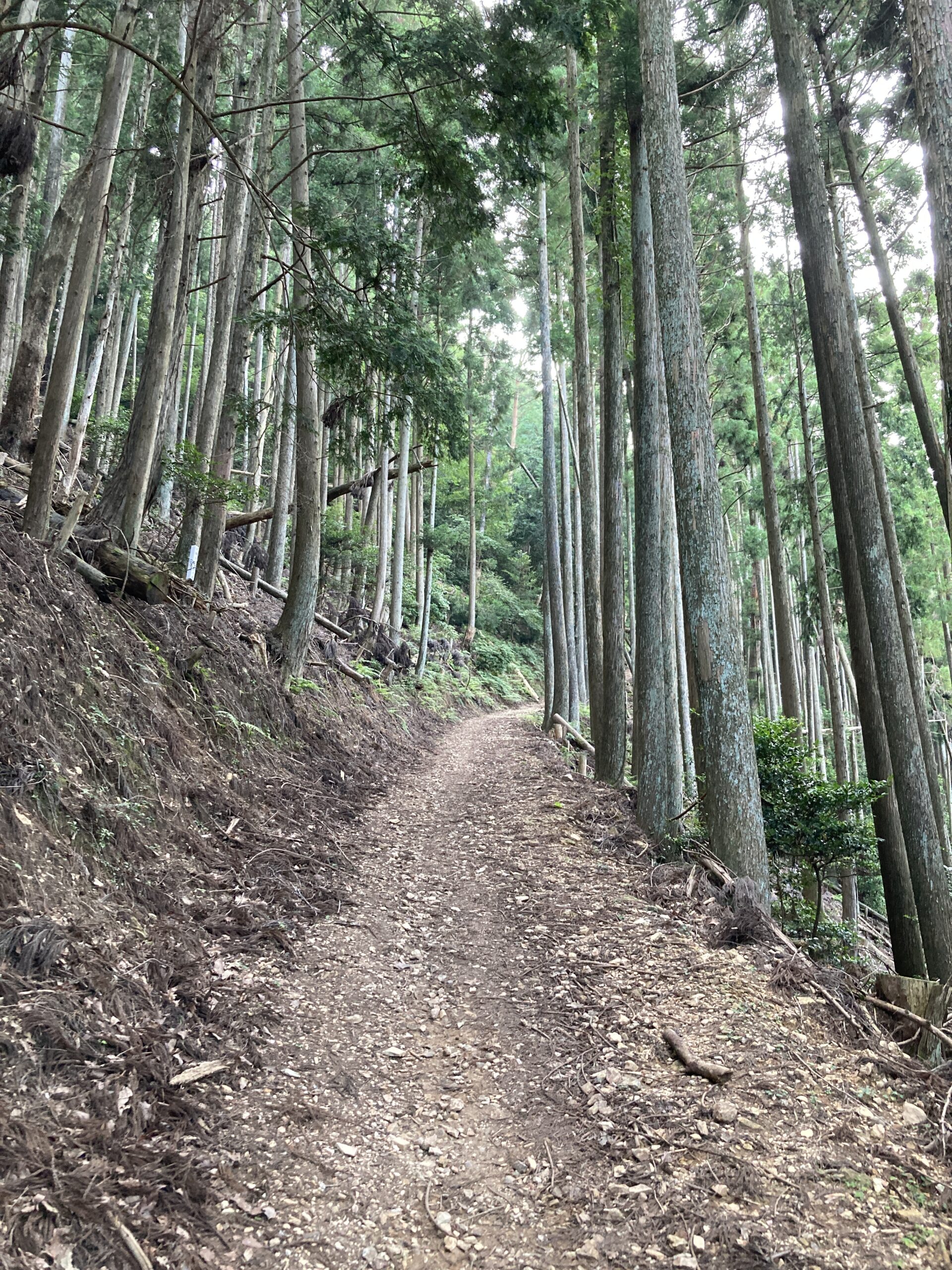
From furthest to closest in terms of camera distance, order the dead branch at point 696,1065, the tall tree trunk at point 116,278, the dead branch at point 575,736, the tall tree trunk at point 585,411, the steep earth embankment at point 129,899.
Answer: the dead branch at point 575,736
the tall tree trunk at point 585,411
the tall tree trunk at point 116,278
the dead branch at point 696,1065
the steep earth embankment at point 129,899

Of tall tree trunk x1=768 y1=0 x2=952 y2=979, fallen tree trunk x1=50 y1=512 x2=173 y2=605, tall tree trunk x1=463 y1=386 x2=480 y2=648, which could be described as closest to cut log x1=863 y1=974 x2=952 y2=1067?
tall tree trunk x1=768 y1=0 x2=952 y2=979

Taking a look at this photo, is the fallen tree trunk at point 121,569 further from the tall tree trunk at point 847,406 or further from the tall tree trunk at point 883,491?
the tall tree trunk at point 883,491

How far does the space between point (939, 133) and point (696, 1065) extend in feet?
14.9

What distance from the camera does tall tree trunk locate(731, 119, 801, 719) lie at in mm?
11742

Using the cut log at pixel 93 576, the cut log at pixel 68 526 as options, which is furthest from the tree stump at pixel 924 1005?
the cut log at pixel 68 526

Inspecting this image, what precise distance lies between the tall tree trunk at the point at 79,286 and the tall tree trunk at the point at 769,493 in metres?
9.84

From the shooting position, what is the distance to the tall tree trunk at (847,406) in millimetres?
6449

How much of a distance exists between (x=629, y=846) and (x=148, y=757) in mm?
4168

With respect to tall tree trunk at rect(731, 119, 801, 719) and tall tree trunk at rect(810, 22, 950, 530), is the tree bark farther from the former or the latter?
tall tree trunk at rect(731, 119, 801, 719)

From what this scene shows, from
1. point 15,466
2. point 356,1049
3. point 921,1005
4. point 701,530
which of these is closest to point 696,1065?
point 356,1049

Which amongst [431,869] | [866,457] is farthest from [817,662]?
[431,869]

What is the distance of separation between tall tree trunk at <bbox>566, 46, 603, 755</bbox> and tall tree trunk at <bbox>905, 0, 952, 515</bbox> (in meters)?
6.83

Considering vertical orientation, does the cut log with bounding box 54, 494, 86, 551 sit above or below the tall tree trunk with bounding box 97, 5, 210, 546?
below

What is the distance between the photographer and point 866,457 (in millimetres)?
6660
